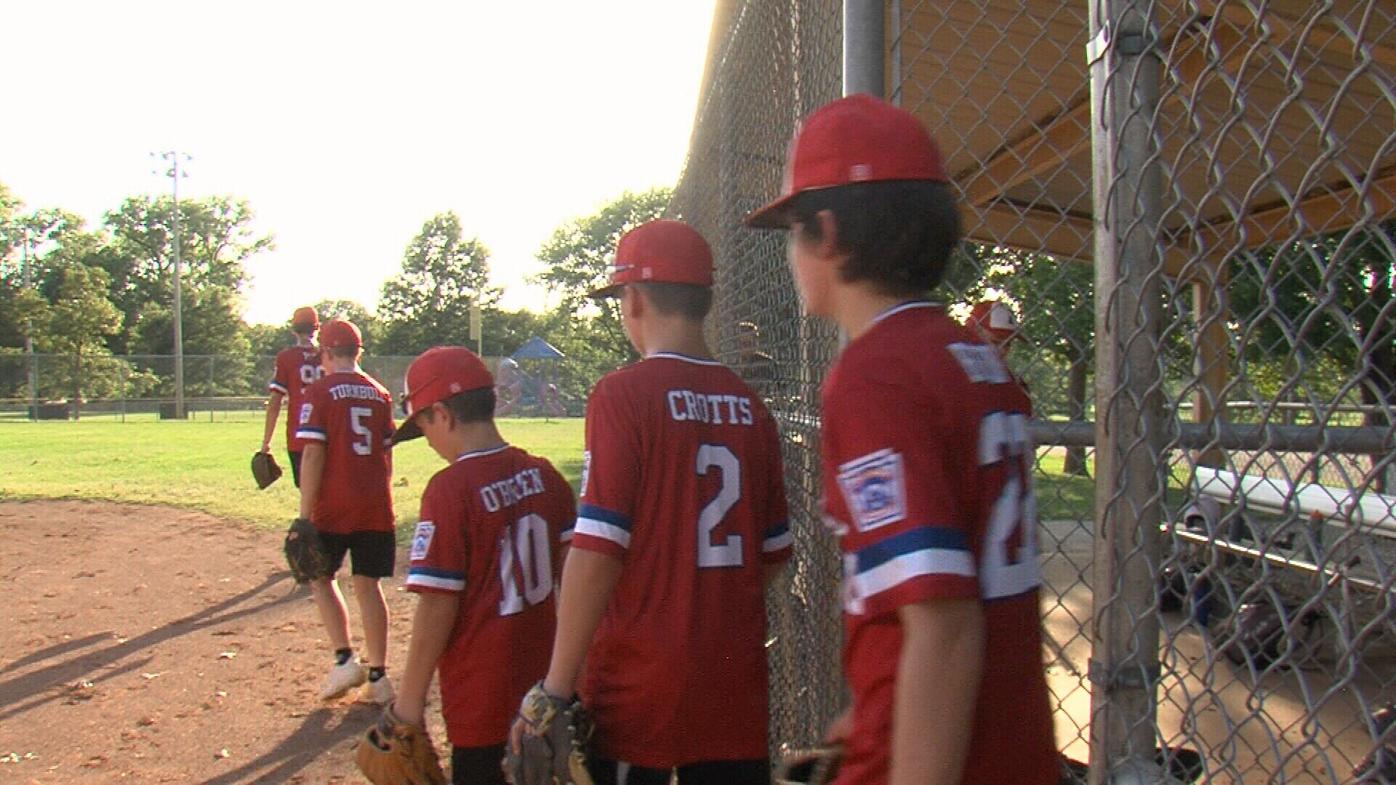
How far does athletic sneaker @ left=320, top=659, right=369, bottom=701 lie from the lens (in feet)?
18.9

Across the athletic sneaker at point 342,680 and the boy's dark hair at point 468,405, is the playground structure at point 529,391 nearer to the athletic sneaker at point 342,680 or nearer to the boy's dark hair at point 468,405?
the athletic sneaker at point 342,680

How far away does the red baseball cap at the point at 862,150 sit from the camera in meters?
1.52

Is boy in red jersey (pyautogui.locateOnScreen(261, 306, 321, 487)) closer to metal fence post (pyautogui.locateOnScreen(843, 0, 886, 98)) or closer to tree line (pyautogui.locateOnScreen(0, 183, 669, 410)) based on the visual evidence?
metal fence post (pyautogui.locateOnScreen(843, 0, 886, 98))

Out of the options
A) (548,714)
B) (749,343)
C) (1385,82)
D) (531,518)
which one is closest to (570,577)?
(548,714)

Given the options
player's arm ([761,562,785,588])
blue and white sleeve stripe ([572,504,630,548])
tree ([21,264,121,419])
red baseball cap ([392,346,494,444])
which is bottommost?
player's arm ([761,562,785,588])

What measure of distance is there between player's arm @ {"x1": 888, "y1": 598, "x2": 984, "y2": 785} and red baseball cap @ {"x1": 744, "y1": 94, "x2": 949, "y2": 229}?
60 centimetres

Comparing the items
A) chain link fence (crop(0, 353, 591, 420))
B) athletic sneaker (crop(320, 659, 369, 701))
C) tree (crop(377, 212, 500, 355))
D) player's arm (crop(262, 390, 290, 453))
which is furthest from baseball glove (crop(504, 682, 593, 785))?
tree (crop(377, 212, 500, 355))

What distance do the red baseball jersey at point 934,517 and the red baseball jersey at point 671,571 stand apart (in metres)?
1.03

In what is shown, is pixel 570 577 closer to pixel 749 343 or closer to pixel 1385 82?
pixel 1385 82

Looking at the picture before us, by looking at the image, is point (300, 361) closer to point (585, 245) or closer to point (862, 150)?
point (862, 150)

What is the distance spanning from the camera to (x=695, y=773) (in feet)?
8.67

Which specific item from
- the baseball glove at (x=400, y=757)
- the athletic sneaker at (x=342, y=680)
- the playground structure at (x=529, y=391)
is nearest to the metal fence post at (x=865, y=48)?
the baseball glove at (x=400, y=757)

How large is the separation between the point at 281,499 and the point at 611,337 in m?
49.1

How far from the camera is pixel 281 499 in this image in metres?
13.2
